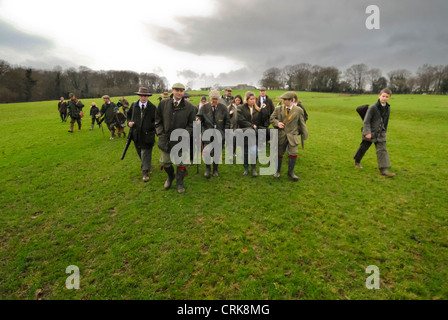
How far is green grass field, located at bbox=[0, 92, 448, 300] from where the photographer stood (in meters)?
3.21

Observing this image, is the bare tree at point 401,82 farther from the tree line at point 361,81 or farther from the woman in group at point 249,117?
the woman in group at point 249,117

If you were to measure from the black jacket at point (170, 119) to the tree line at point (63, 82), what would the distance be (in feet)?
270

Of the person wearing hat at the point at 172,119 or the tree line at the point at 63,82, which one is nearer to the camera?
the person wearing hat at the point at 172,119

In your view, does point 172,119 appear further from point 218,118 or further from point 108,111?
point 108,111

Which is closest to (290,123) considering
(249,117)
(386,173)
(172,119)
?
(249,117)

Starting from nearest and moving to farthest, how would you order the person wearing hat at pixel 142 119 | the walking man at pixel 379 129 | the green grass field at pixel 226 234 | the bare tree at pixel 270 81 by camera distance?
the green grass field at pixel 226 234, the person wearing hat at pixel 142 119, the walking man at pixel 379 129, the bare tree at pixel 270 81

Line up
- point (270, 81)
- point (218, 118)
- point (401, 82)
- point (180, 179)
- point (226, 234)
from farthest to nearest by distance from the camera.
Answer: point (270, 81) → point (401, 82) → point (218, 118) → point (180, 179) → point (226, 234)

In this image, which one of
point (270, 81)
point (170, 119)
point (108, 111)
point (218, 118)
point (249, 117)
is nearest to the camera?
point (170, 119)

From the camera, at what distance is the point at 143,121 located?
21.7 ft

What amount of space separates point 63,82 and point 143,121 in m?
94.8

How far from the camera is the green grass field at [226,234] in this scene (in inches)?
127

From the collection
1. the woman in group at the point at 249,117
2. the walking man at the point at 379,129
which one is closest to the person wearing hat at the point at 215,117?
the woman in group at the point at 249,117

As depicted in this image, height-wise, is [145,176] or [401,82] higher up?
[401,82]
